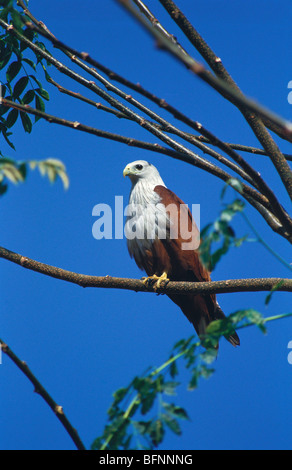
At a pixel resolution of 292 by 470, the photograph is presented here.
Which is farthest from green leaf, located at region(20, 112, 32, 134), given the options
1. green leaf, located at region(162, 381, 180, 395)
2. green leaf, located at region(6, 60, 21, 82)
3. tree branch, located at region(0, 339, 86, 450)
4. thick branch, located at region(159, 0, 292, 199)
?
green leaf, located at region(162, 381, 180, 395)

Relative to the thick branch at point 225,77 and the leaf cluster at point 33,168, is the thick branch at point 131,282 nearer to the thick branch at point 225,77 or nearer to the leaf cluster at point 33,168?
the thick branch at point 225,77

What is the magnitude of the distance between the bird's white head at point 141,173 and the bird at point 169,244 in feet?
0.59

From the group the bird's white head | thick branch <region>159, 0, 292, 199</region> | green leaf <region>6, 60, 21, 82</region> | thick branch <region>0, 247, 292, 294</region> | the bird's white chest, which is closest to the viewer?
thick branch <region>159, 0, 292, 199</region>

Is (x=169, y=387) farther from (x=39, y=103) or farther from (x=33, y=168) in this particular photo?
(x=39, y=103)

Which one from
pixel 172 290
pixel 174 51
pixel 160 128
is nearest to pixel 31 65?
pixel 160 128

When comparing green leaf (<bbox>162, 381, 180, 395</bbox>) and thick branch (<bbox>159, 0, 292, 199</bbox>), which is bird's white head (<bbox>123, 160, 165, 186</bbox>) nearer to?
thick branch (<bbox>159, 0, 292, 199</bbox>)

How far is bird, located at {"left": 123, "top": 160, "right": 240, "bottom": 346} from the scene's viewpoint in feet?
14.2

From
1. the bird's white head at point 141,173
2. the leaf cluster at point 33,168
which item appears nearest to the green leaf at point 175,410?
the leaf cluster at point 33,168

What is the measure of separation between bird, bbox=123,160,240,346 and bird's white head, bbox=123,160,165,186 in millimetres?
180

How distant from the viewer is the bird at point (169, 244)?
171 inches

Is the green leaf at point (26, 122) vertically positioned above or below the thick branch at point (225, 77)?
above

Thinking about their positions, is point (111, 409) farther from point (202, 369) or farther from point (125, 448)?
point (202, 369)

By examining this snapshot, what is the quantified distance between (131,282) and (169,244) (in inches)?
52.0

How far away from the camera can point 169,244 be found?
171 inches
